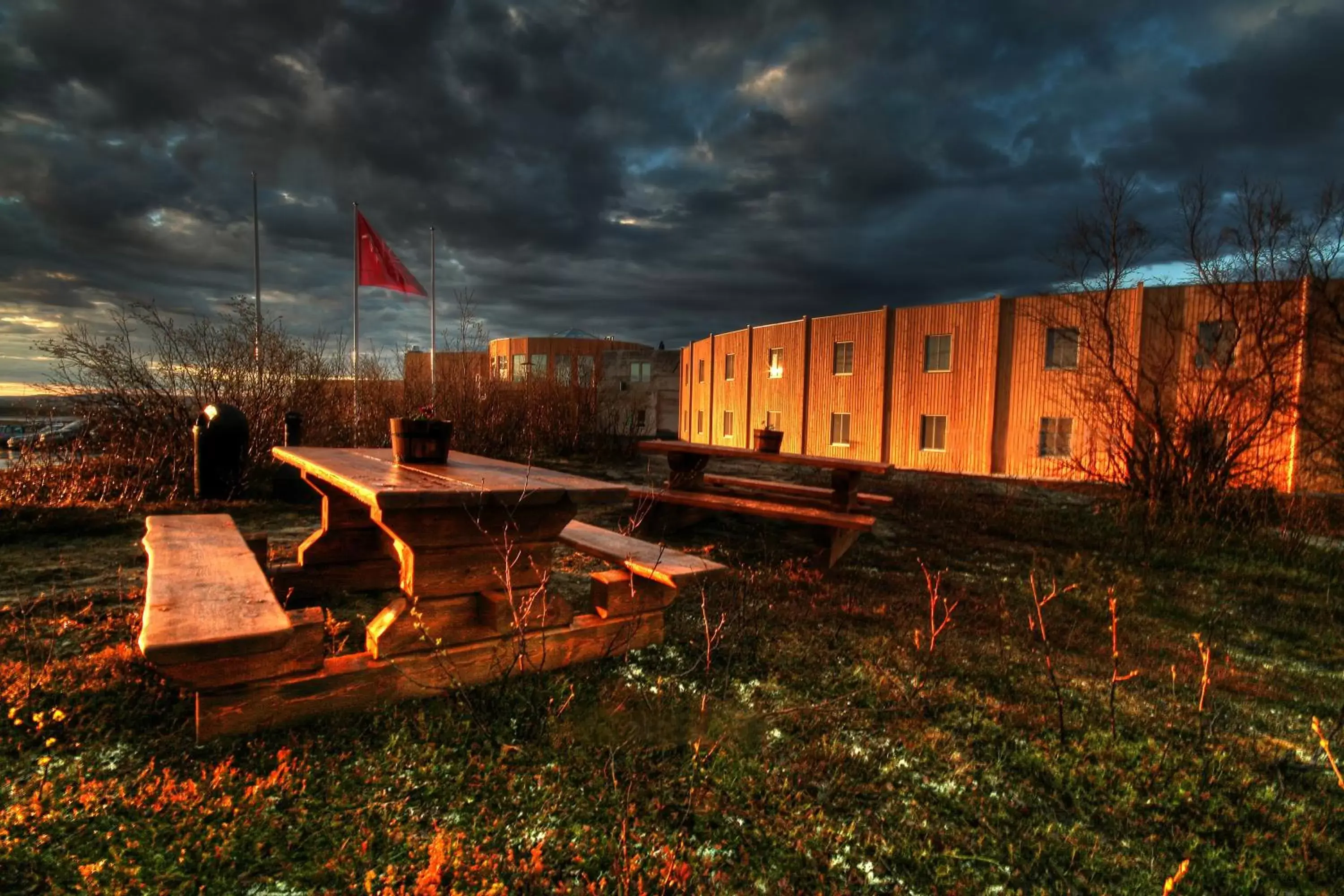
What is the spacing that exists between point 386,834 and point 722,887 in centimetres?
98

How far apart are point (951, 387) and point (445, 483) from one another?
2236 cm

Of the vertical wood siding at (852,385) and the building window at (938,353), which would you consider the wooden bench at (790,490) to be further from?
the building window at (938,353)

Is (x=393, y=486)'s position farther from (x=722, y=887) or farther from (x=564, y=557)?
(x=564, y=557)

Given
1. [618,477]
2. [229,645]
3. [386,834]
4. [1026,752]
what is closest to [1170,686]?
[1026,752]

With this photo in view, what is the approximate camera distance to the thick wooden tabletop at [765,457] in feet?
18.2

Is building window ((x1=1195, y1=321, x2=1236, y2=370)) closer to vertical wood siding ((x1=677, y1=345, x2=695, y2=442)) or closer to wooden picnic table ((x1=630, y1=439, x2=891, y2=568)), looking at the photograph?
wooden picnic table ((x1=630, y1=439, x2=891, y2=568))

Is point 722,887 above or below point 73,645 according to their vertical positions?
below

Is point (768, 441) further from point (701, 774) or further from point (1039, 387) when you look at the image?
point (1039, 387)

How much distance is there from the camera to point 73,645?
9.38 feet

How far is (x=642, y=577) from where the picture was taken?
3.18m

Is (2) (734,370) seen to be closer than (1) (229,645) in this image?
No

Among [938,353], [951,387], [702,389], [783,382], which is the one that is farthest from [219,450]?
[702,389]

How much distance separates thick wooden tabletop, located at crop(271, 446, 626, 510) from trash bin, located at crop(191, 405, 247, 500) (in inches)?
144

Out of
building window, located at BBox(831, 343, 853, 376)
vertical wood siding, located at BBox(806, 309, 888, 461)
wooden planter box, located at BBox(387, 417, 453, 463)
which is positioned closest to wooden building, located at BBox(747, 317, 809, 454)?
vertical wood siding, located at BBox(806, 309, 888, 461)
